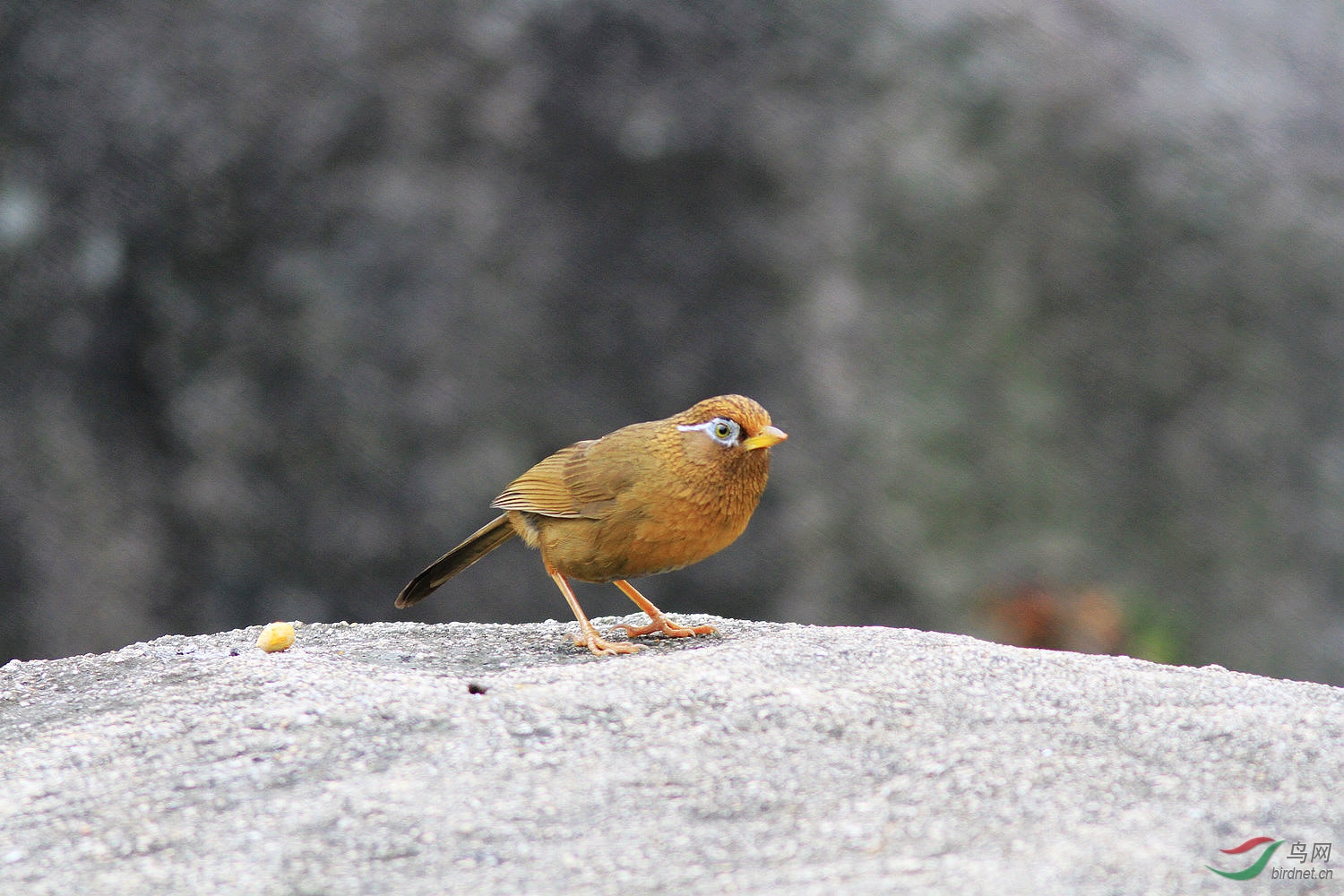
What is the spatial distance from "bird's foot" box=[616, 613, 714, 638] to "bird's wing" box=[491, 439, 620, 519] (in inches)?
20.2

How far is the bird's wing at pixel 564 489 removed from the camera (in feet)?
11.9

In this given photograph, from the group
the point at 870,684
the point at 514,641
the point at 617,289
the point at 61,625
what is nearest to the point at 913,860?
the point at 870,684

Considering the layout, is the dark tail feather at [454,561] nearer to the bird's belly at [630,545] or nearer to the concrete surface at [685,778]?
the bird's belly at [630,545]

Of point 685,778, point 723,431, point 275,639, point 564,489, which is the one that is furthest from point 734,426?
point 275,639

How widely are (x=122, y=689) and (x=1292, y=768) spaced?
2775 millimetres

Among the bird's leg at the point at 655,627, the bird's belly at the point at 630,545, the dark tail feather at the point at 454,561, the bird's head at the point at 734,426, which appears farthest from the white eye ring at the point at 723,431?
the dark tail feather at the point at 454,561

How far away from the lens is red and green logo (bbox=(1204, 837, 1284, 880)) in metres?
2.04

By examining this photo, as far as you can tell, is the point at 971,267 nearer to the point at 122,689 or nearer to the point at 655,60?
the point at 655,60

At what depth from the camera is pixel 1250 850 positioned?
2127 millimetres

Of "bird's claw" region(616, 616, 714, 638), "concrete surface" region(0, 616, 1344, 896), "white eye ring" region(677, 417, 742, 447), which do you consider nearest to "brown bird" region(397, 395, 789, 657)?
"white eye ring" region(677, 417, 742, 447)

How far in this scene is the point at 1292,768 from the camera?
2457 mm

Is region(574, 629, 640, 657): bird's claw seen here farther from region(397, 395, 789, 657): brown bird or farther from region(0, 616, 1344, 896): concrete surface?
region(0, 616, 1344, 896): concrete surface

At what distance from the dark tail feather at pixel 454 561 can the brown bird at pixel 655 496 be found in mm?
291

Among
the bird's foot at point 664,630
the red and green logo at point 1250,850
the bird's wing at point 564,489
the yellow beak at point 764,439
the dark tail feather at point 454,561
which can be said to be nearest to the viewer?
the red and green logo at point 1250,850
